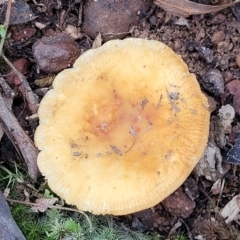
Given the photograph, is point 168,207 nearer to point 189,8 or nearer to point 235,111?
Result: point 235,111

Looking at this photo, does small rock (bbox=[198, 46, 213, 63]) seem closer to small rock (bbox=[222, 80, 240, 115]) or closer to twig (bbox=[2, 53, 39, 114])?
small rock (bbox=[222, 80, 240, 115])

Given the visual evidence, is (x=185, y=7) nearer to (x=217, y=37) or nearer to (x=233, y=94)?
(x=217, y=37)

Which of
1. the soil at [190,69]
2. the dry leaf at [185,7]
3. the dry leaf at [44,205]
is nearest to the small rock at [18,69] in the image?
the soil at [190,69]

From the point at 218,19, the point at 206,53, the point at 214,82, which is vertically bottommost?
the point at 214,82

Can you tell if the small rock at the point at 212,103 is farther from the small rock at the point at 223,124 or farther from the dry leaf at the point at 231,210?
the dry leaf at the point at 231,210

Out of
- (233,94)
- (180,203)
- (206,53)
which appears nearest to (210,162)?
(180,203)

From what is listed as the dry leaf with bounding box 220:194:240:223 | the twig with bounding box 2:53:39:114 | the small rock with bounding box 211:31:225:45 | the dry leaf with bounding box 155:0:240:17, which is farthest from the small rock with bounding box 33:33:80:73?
the dry leaf with bounding box 220:194:240:223
